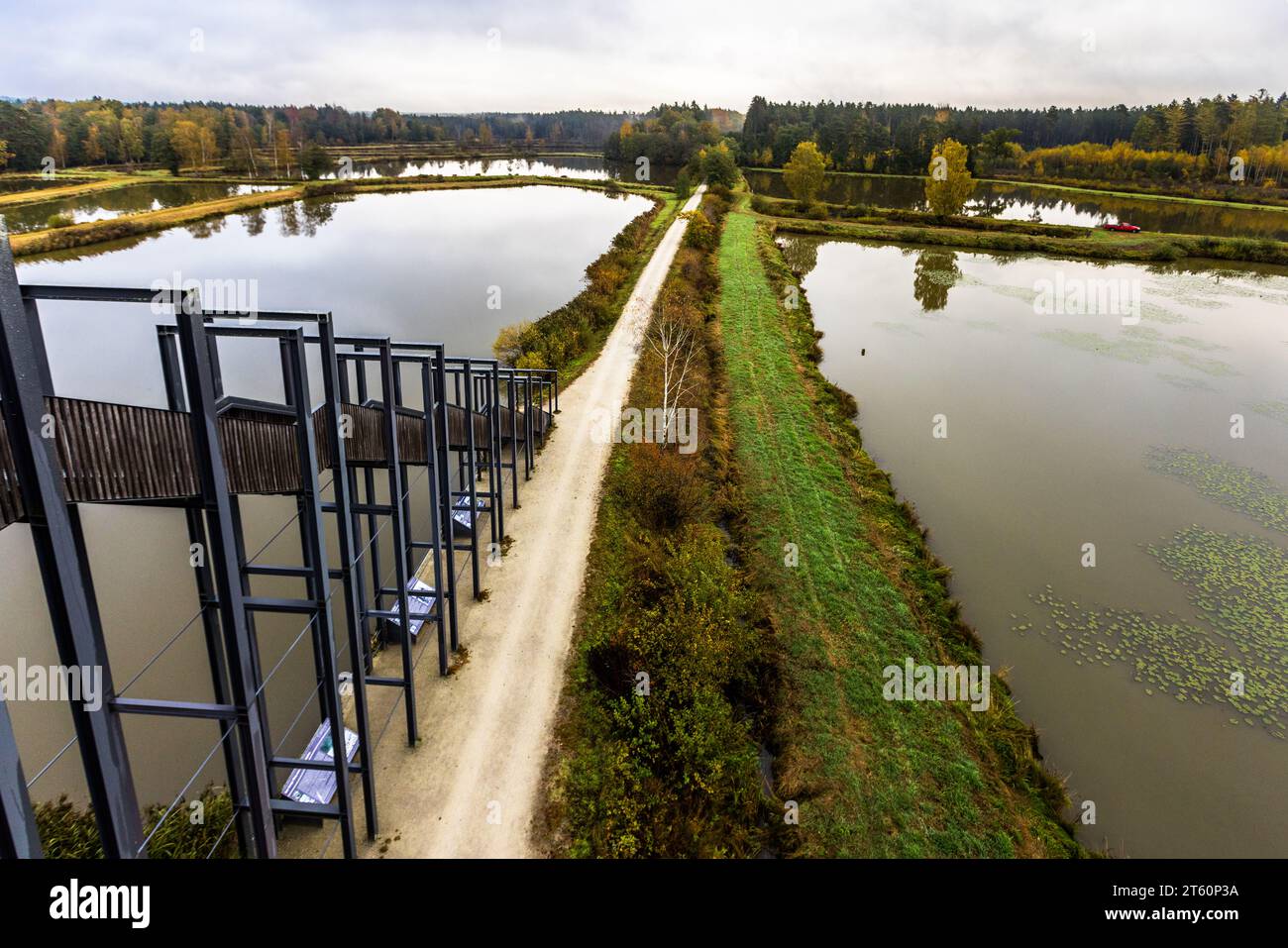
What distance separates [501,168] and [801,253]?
8471 cm

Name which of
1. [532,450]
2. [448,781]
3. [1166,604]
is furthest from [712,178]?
[448,781]

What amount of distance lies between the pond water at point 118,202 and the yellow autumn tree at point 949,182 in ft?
258

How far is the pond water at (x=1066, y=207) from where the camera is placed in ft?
253

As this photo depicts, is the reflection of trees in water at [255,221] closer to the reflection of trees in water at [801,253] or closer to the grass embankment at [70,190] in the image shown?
the grass embankment at [70,190]

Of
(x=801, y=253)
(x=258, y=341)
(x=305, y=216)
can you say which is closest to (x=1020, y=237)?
(x=801, y=253)

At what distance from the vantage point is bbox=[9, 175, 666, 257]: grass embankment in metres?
48.5

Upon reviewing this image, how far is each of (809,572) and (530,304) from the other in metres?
29.5

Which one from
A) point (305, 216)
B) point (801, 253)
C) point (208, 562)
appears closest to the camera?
point (208, 562)

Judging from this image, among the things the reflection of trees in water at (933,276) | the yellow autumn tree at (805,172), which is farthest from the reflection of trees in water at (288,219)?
the reflection of trees in water at (933,276)

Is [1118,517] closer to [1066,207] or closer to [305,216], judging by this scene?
[305,216]

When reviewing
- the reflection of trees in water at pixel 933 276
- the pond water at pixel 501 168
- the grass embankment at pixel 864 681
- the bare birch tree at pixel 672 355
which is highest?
the pond water at pixel 501 168

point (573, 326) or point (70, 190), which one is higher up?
point (70, 190)

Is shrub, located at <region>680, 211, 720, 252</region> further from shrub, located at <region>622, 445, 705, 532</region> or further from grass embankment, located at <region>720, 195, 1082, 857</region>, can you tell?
shrub, located at <region>622, 445, 705, 532</region>

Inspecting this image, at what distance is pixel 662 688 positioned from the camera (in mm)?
14406
